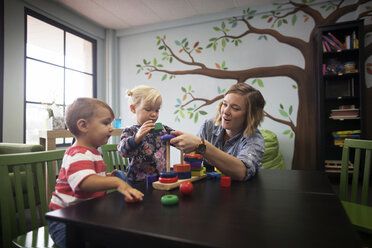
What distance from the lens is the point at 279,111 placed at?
158 inches

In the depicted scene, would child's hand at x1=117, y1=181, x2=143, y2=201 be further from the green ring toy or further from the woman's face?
the woman's face

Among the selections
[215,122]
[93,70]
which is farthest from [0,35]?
[215,122]

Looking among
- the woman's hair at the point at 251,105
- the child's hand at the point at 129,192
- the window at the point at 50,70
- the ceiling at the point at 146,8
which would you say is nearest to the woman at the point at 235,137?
the woman's hair at the point at 251,105

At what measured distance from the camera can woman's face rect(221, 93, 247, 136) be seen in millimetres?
1487

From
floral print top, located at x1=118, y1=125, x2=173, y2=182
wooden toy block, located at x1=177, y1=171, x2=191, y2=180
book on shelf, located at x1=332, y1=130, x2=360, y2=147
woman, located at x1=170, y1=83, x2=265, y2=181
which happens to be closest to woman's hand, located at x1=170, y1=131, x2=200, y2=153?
woman, located at x1=170, y1=83, x2=265, y2=181

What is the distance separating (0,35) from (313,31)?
4480 mm

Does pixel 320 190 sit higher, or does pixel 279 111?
pixel 279 111

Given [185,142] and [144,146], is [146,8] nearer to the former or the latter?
[144,146]

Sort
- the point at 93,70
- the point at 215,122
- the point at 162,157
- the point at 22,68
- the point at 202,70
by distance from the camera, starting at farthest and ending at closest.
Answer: the point at 93,70
the point at 202,70
the point at 22,68
the point at 215,122
the point at 162,157

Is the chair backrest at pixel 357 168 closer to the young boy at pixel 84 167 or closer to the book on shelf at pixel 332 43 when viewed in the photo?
the young boy at pixel 84 167

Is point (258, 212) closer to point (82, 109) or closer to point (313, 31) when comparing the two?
point (82, 109)

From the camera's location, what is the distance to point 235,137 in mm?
1523

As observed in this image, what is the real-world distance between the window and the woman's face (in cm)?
255

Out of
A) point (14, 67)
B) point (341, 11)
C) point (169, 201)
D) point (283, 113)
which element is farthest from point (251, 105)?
point (14, 67)
